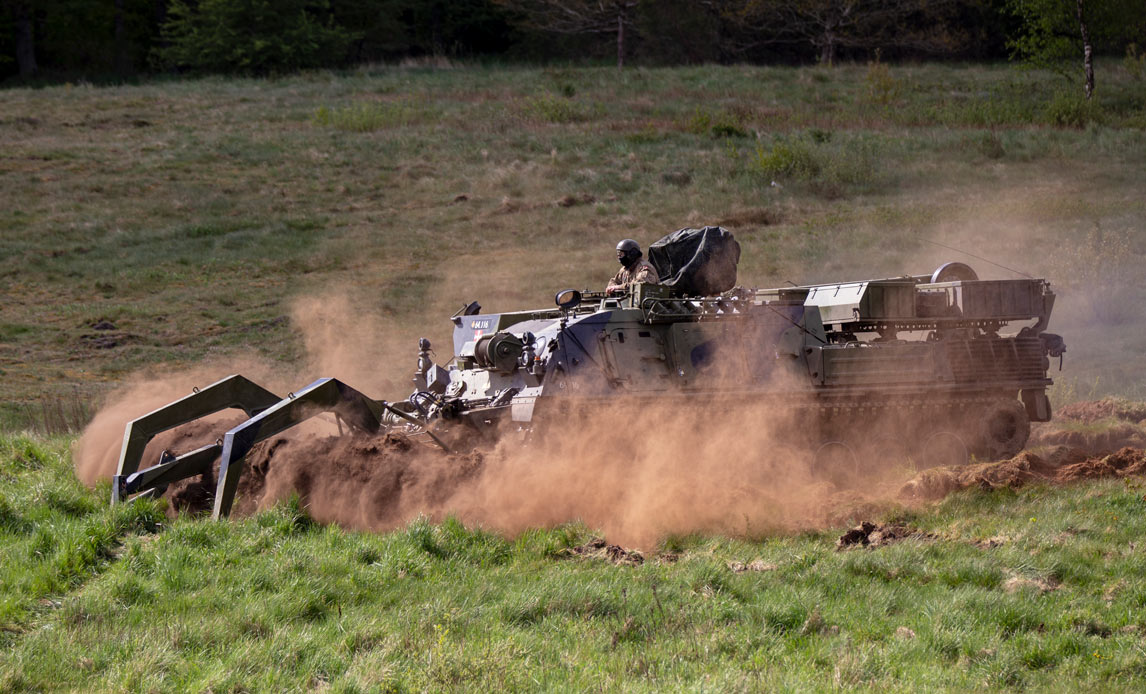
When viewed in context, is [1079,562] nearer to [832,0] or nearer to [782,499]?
[782,499]

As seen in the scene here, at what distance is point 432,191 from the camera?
113ft

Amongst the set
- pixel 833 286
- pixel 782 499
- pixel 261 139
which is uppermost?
pixel 261 139

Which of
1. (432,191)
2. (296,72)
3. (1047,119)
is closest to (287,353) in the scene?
(432,191)

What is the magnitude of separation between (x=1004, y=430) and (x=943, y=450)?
95cm

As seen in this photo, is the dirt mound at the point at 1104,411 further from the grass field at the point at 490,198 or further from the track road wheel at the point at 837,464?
the track road wheel at the point at 837,464

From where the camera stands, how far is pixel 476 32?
6388cm

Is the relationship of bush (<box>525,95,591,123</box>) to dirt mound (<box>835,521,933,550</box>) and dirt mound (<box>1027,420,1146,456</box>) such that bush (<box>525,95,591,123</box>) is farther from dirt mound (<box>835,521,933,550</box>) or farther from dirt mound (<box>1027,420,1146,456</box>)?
dirt mound (<box>835,521,933,550</box>)

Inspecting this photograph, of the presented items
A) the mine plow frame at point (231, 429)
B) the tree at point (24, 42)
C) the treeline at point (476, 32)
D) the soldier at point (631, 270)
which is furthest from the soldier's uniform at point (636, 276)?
the tree at point (24, 42)

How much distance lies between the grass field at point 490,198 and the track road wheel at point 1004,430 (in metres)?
5.48

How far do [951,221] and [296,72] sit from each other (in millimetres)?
35079

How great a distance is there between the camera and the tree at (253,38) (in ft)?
177

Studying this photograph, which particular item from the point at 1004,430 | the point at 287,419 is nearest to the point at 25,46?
the point at 287,419

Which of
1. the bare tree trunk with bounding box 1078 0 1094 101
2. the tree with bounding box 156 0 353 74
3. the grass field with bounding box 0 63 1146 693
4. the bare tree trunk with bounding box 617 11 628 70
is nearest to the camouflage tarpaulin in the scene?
the grass field with bounding box 0 63 1146 693

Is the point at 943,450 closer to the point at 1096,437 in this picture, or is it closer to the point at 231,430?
the point at 1096,437
